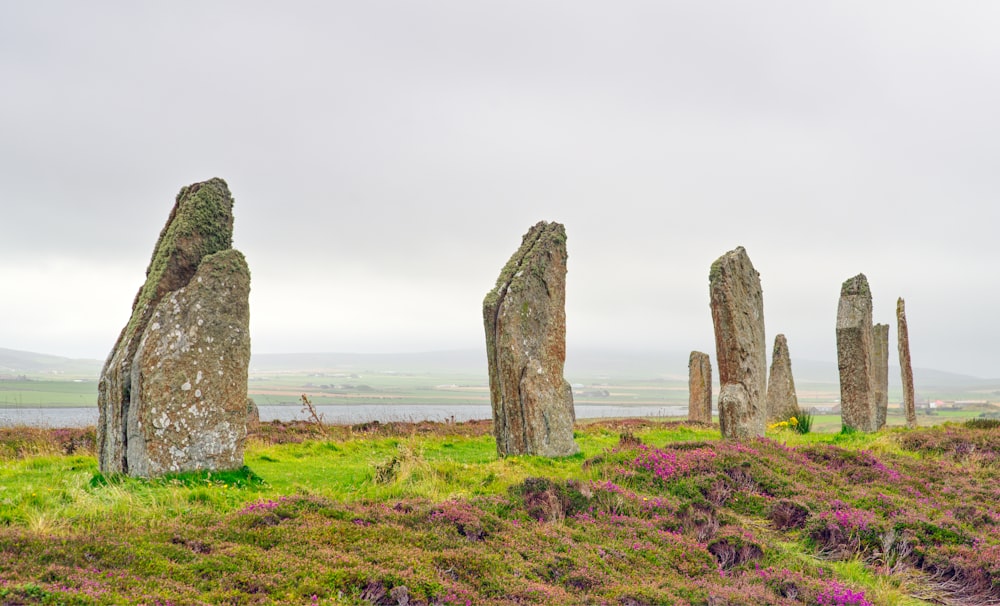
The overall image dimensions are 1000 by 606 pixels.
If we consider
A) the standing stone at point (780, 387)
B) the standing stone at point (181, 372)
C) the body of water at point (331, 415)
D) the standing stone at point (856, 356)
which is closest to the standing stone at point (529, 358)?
the standing stone at point (181, 372)

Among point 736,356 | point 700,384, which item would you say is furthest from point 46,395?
point 736,356

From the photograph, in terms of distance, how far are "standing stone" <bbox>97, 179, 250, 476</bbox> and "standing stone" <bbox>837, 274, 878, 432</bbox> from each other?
19.7 m

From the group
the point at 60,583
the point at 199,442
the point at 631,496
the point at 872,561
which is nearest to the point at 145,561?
the point at 60,583

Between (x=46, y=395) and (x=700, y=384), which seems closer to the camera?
(x=700, y=384)

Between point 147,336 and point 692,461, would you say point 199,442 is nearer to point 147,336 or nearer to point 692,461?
point 147,336

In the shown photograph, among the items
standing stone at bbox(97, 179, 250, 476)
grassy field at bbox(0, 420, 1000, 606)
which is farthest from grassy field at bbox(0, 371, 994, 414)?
grassy field at bbox(0, 420, 1000, 606)

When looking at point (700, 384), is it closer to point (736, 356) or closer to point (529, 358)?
point (736, 356)

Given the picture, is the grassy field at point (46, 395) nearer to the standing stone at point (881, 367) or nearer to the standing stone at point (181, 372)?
the standing stone at point (181, 372)

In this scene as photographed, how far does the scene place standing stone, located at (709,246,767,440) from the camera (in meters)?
17.0

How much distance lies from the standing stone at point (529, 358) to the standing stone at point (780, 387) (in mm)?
15863

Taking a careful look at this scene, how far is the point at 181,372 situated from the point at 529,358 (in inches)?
285

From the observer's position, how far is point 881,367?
90.2 ft

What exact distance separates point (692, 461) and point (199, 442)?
Answer: 888 cm

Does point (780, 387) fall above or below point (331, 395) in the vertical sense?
above
